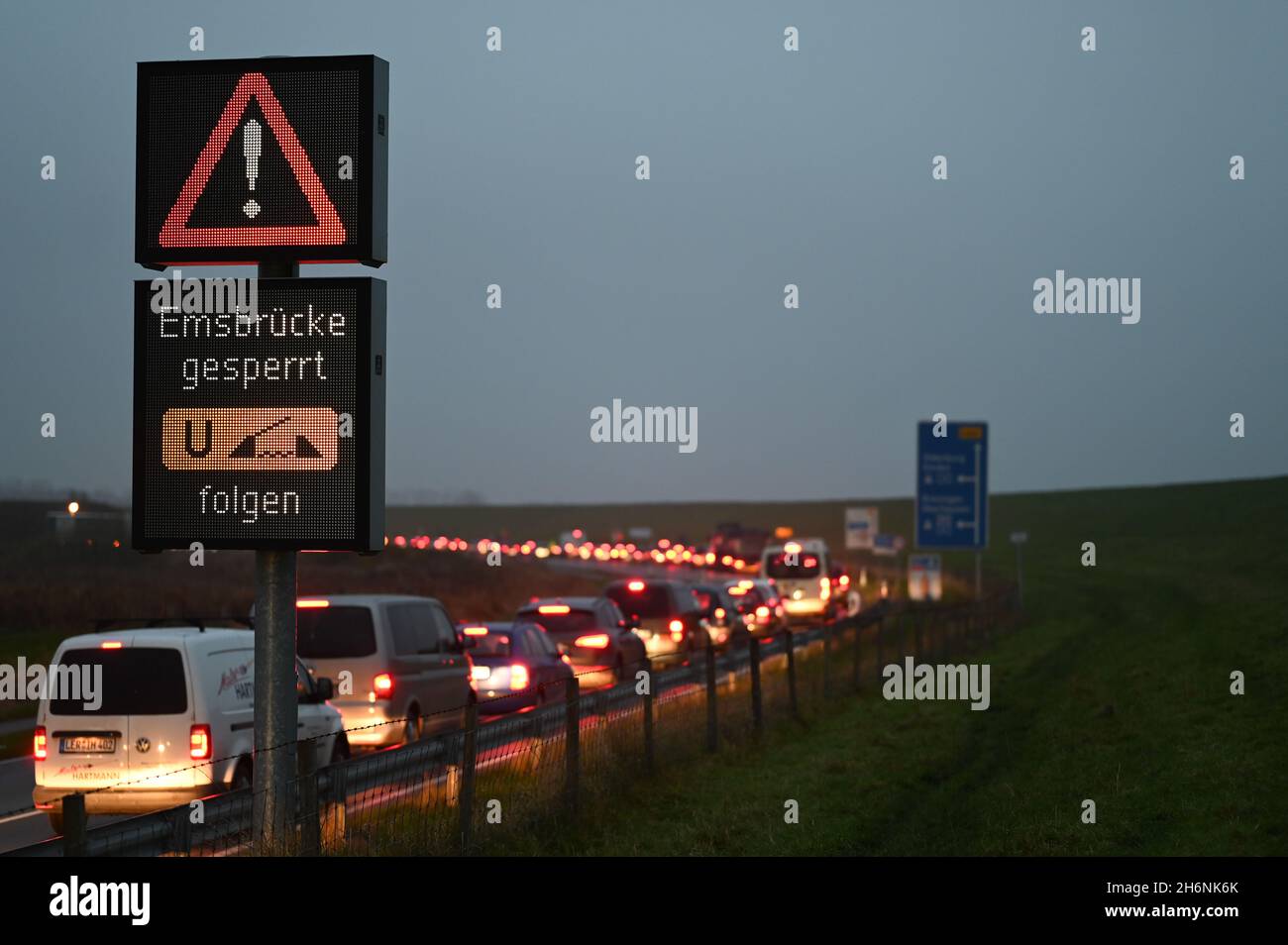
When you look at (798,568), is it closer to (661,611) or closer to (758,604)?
(758,604)

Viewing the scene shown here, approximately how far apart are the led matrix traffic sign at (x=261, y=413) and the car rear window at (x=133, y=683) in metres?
4.49

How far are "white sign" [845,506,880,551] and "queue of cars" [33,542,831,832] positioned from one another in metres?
35.2

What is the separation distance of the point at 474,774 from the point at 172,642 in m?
4.02

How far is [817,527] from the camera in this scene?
594ft

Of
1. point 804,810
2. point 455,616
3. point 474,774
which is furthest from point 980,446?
point 474,774

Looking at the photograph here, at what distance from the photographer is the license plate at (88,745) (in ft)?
46.7

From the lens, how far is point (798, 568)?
5478 cm

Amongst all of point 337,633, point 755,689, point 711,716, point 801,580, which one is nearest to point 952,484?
point 801,580

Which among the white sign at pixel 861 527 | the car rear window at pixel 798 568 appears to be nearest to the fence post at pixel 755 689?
the car rear window at pixel 798 568

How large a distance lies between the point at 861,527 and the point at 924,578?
13.7 metres

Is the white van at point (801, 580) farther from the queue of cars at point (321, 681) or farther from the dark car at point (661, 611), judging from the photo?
the queue of cars at point (321, 681)

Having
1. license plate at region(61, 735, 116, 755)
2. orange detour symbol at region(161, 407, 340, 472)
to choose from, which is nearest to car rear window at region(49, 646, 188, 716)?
license plate at region(61, 735, 116, 755)

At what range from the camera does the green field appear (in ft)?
41.7
